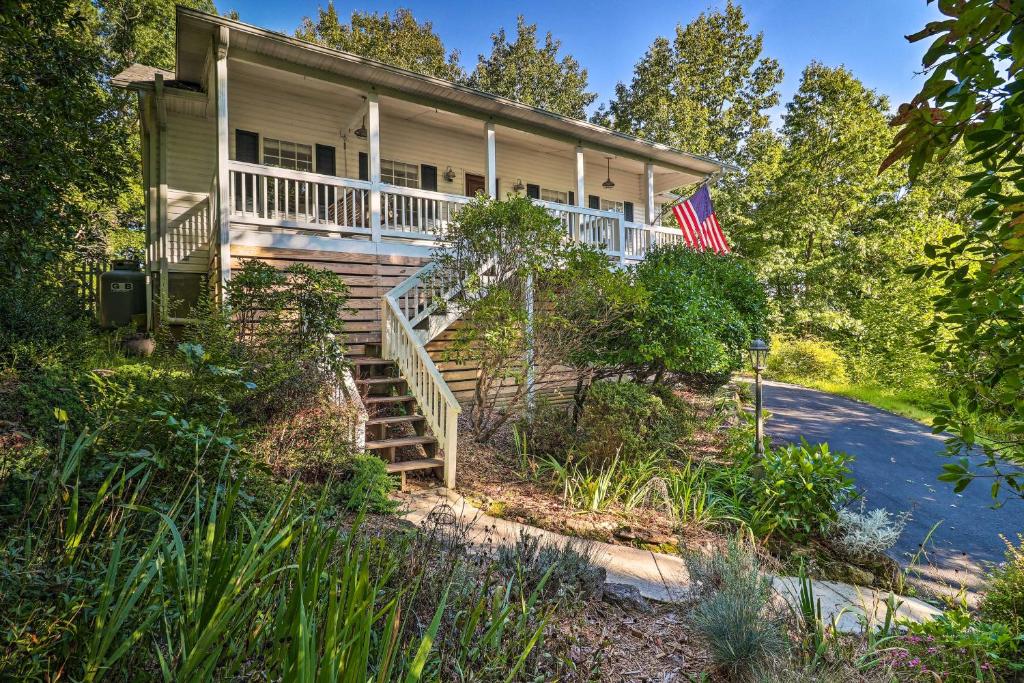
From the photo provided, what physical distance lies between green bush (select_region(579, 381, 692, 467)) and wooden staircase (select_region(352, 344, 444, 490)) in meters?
1.98

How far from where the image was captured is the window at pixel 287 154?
35.4 feet

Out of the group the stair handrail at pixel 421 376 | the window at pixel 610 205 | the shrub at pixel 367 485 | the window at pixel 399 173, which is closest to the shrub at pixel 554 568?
the shrub at pixel 367 485

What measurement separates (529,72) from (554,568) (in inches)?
1122

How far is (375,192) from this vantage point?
28.2 feet

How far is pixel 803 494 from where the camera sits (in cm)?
567

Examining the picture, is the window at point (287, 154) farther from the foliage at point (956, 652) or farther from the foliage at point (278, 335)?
the foliage at point (956, 652)

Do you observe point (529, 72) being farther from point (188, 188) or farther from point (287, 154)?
point (188, 188)

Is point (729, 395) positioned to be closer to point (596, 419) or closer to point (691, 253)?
point (691, 253)

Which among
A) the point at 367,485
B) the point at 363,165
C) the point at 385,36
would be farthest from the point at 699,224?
the point at 385,36

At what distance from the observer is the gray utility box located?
1033 centimetres

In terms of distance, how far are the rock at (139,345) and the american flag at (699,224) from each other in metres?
10.5

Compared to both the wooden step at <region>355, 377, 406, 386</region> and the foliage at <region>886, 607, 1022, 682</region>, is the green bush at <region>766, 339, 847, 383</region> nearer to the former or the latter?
the wooden step at <region>355, 377, 406, 386</region>

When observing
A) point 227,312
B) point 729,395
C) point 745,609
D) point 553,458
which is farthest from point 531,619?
point 729,395

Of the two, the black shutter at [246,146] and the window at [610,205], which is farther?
the window at [610,205]
